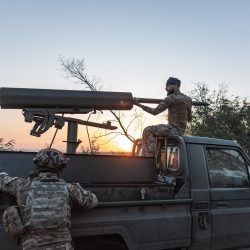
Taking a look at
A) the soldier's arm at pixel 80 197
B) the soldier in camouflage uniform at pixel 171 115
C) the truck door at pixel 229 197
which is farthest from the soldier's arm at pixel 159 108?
the soldier's arm at pixel 80 197

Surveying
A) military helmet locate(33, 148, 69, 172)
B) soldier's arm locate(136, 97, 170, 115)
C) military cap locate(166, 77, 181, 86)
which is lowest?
military helmet locate(33, 148, 69, 172)

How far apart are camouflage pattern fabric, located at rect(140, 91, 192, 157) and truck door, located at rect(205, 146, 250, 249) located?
635 mm

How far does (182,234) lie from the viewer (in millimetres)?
5531

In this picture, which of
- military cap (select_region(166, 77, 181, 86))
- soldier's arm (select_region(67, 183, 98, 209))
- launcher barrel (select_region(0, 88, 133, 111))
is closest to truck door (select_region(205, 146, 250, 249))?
military cap (select_region(166, 77, 181, 86))

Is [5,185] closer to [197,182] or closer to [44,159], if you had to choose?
[44,159]

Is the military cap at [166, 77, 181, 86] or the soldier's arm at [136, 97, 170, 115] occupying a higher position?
the military cap at [166, 77, 181, 86]

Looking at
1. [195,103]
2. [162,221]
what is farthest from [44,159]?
[195,103]

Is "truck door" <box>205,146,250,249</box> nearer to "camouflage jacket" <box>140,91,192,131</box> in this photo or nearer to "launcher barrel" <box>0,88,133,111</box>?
"camouflage jacket" <box>140,91,192,131</box>

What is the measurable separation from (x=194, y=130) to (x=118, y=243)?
23.5m

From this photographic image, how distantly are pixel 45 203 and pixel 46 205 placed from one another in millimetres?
19

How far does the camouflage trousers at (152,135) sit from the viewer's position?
6453mm

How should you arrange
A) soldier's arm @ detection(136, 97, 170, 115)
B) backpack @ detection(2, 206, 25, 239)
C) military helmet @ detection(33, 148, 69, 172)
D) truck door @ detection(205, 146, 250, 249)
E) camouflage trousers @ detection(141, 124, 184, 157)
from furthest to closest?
soldier's arm @ detection(136, 97, 170, 115) → camouflage trousers @ detection(141, 124, 184, 157) → truck door @ detection(205, 146, 250, 249) → military helmet @ detection(33, 148, 69, 172) → backpack @ detection(2, 206, 25, 239)

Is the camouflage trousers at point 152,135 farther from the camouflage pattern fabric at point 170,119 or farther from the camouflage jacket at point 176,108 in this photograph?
the camouflage jacket at point 176,108

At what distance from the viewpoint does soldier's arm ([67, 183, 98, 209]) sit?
14.7 ft
